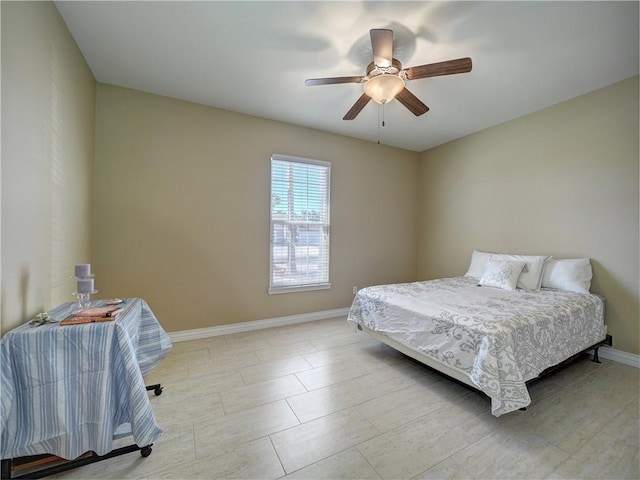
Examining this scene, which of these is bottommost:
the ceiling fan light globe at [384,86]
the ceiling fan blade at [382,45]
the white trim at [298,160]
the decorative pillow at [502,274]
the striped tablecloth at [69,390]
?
the striped tablecloth at [69,390]

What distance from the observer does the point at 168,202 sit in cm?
289

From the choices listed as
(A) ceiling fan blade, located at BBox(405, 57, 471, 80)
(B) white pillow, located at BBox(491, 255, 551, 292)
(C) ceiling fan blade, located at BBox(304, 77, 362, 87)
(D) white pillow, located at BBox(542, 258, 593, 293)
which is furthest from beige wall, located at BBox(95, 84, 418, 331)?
(D) white pillow, located at BBox(542, 258, 593, 293)

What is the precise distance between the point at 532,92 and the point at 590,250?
5.97 ft

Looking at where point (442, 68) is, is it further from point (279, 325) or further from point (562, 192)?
point (279, 325)

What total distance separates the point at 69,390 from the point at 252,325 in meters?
2.12

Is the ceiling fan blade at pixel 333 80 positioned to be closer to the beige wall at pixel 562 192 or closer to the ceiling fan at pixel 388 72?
the ceiling fan at pixel 388 72

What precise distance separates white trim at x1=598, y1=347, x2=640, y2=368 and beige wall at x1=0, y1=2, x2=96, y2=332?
15.8 ft

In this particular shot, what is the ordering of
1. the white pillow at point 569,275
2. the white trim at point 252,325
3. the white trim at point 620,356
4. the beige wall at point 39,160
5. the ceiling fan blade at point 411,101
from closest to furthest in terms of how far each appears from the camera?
1. the beige wall at point 39,160
2. the ceiling fan blade at point 411,101
3. the white trim at point 620,356
4. the white pillow at point 569,275
5. the white trim at point 252,325

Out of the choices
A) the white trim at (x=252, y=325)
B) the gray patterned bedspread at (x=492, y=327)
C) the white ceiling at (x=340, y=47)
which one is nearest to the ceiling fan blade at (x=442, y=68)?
the white ceiling at (x=340, y=47)

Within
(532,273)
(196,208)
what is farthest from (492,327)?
(196,208)

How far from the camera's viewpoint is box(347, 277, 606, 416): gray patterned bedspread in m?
1.62

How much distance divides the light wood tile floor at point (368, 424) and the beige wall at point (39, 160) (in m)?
1.07

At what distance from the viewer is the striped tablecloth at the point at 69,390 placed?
3.88ft

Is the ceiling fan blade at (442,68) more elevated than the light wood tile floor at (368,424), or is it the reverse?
the ceiling fan blade at (442,68)
